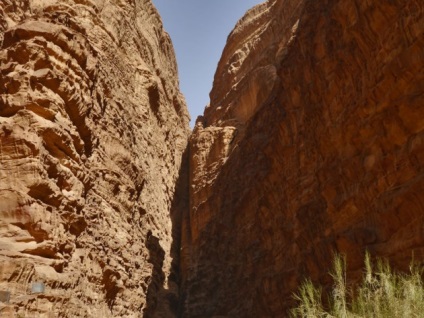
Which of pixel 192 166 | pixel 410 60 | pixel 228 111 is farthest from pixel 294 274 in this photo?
pixel 228 111

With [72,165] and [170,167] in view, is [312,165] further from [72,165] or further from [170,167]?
[170,167]

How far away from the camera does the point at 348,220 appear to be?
16016 mm

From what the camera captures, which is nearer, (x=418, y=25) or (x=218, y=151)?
(x=418, y=25)

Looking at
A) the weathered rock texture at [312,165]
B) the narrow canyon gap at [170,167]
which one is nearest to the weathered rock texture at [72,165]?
the narrow canyon gap at [170,167]

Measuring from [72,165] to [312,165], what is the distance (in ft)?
35.9

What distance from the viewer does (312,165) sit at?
1975cm

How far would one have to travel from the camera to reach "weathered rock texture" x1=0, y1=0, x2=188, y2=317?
10430 millimetres

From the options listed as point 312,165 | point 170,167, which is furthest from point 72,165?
point 170,167

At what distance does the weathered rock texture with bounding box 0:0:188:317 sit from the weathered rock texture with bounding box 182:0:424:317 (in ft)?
20.5

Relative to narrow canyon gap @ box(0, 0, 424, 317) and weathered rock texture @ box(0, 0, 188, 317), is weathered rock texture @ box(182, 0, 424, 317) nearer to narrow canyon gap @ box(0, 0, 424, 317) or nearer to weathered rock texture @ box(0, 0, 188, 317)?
narrow canyon gap @ box(0, 0, 424, 317)

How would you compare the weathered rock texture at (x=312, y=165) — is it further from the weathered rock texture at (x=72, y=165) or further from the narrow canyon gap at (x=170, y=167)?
the weathered rock texture at (x=72, y=165)

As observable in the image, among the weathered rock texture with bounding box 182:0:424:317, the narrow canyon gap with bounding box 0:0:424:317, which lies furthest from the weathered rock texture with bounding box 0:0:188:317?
the weathered rock texture with bounding box 182:0:424:317

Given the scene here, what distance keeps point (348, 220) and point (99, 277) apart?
8797 mm

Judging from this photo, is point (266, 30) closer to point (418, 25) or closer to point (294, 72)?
point (294, 72)
